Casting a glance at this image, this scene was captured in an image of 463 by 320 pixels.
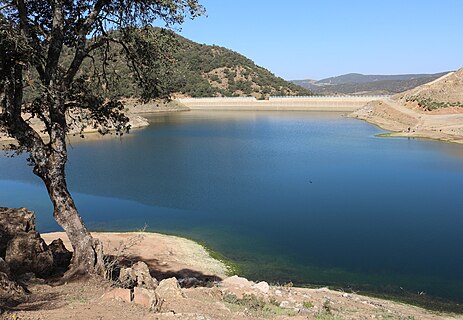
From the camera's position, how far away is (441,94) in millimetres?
74812

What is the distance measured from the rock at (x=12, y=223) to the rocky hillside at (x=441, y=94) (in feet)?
216

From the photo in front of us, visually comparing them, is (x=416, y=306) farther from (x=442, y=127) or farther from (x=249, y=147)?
(x=442, y=127)

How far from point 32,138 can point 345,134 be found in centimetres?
4864

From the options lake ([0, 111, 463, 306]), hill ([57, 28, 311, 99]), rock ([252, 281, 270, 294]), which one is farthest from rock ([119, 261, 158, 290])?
hill ([57, 28, 311, 99])

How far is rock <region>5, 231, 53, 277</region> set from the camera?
8.29 meters

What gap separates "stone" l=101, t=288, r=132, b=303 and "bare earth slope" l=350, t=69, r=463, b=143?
47.2m

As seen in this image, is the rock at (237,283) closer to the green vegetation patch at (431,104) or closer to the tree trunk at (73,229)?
the tree trunk at (73,229)

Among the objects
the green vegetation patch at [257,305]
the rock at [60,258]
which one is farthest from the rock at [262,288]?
the rock at [60,258]

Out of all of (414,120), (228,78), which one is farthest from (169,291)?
(228,78)

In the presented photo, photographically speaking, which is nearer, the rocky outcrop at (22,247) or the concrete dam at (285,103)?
the rocky outcrop at (22,247)

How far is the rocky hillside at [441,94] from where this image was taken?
66688mm

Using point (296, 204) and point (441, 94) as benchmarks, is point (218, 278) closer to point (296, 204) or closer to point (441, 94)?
point (296, 204)

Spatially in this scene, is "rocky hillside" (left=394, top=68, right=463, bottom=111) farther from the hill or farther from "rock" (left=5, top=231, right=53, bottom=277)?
"rock" (left=5, top=231, right=53, bottom=277)

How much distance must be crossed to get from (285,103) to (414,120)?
39.9 m
